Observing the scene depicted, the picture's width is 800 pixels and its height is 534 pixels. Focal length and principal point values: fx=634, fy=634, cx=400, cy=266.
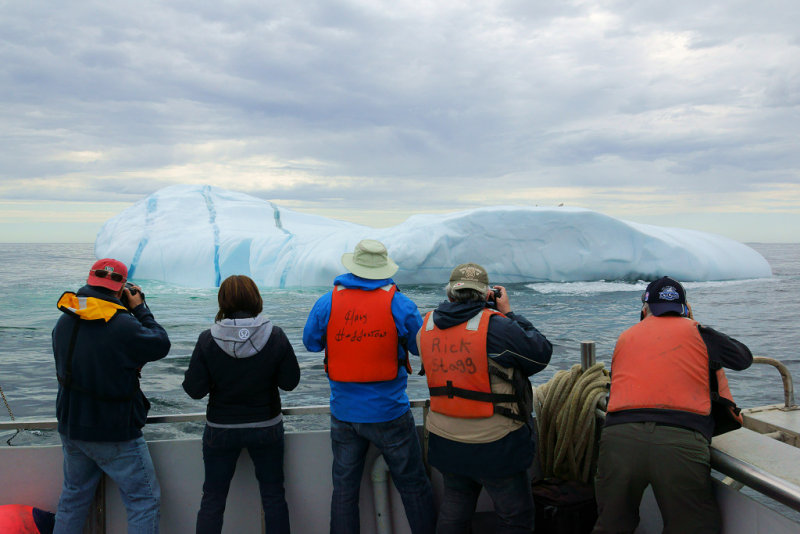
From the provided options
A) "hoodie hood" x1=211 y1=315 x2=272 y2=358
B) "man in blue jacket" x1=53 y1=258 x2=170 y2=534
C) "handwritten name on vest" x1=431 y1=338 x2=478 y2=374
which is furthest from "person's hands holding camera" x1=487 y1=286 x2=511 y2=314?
"man in blue jacket" x1=53 y1=258 x2=170 y2=534

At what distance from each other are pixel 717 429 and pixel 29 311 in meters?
17.3

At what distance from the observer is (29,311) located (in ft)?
52.3

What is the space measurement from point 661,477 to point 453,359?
2.42 ft

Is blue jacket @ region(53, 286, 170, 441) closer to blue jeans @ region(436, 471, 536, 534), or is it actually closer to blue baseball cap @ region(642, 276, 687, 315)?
blue jeans @ region(436, 471, 536, 534)

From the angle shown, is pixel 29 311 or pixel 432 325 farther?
pixel 29 311

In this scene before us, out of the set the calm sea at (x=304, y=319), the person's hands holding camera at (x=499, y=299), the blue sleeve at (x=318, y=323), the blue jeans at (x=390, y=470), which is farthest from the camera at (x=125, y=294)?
the calm sea at (x=304, y=319)

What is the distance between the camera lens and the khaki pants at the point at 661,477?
1938 mm

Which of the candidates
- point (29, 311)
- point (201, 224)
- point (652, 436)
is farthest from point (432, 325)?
point (201, 224)

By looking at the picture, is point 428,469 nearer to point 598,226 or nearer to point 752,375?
point 752,375

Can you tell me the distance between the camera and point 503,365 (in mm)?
2104

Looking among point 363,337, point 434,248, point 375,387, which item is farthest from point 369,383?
point 434,248

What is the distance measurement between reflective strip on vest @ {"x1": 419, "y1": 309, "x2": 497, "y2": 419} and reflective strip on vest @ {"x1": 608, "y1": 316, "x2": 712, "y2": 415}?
1.49ft

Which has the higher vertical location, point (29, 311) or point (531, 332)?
point (531, 332)

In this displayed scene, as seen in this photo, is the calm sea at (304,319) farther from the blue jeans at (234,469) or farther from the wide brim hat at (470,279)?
the wide brim hat at (470,279)
